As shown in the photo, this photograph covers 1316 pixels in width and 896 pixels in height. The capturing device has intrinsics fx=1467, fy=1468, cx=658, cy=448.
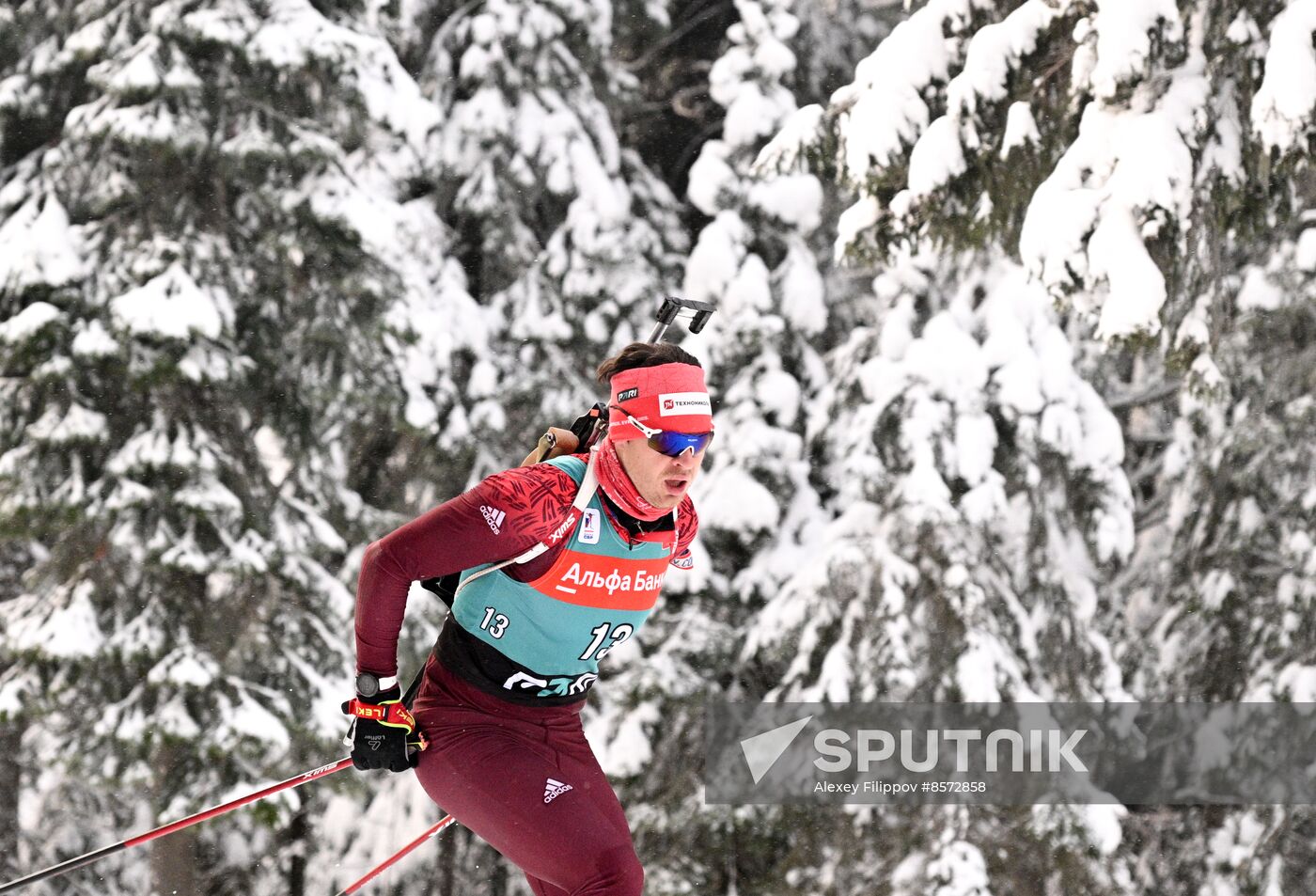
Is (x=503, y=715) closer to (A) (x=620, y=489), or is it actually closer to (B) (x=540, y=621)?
(B) (x=540, y=621)

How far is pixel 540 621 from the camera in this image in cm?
383

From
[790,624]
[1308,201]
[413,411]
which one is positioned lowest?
[1308,201]

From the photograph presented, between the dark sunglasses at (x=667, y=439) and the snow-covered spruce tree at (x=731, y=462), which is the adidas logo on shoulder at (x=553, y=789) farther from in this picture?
the snow-covered spruce tree at (x=731, y=462)

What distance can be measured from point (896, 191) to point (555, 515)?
2309mm

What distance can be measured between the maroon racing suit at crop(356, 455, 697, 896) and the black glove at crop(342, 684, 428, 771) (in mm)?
83

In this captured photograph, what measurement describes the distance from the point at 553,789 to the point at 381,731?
46 centimetres

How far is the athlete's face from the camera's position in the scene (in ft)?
12.6

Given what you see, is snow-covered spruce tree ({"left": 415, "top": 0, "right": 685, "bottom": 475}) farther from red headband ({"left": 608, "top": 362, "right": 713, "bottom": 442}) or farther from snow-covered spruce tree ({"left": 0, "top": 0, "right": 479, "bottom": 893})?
red headband ({"left": 608, "top": 362, "right": 713, "bottom": 442})

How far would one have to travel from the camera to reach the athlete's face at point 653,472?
12.6 ft

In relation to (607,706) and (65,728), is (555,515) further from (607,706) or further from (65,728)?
(607,706)

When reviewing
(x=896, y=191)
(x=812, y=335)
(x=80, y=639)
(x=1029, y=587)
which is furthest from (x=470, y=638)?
(x=812, y=335)

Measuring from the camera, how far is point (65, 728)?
10203 mm

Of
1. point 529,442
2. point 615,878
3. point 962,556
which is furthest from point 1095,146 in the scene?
point 529,442

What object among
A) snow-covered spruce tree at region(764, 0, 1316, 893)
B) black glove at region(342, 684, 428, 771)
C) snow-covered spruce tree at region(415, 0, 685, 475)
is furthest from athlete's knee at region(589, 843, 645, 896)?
snow-covered spruce tree at region(415, 0, 685, 475)
